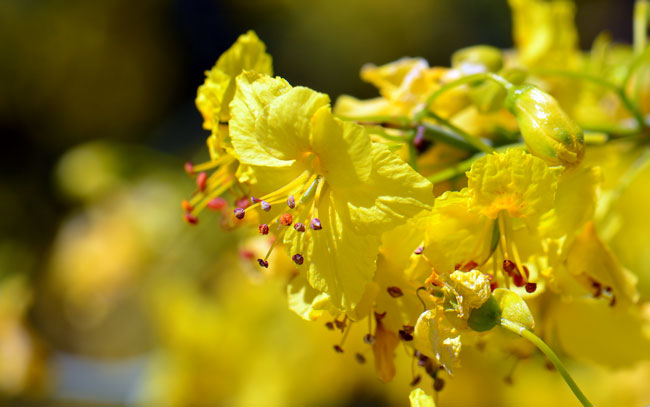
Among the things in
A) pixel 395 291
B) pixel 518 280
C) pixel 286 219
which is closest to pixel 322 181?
pixel 286 219

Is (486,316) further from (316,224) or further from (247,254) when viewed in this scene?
(247,254)

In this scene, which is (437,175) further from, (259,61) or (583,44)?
(583,44)

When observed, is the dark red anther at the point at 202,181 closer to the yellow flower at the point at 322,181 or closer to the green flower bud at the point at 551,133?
the yellow flower at the point at 322,181

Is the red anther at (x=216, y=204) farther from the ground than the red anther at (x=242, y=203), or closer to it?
closer to it

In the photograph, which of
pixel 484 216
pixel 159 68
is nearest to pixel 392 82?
pixel 484 216

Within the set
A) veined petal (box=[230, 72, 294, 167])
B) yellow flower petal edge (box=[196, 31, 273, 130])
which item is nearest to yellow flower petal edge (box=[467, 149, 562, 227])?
veined petal (box=[230, 72, 294, 167])

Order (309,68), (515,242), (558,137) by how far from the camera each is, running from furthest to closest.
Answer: (309,68)
(515,242)
(558,137)

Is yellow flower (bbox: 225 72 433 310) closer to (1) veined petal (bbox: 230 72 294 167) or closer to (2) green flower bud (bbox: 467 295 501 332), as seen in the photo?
(1) veined petal (bbox: 230 72 294 167)

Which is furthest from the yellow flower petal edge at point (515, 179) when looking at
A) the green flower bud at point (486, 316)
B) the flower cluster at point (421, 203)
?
the green flower bud at point (486, 316)
